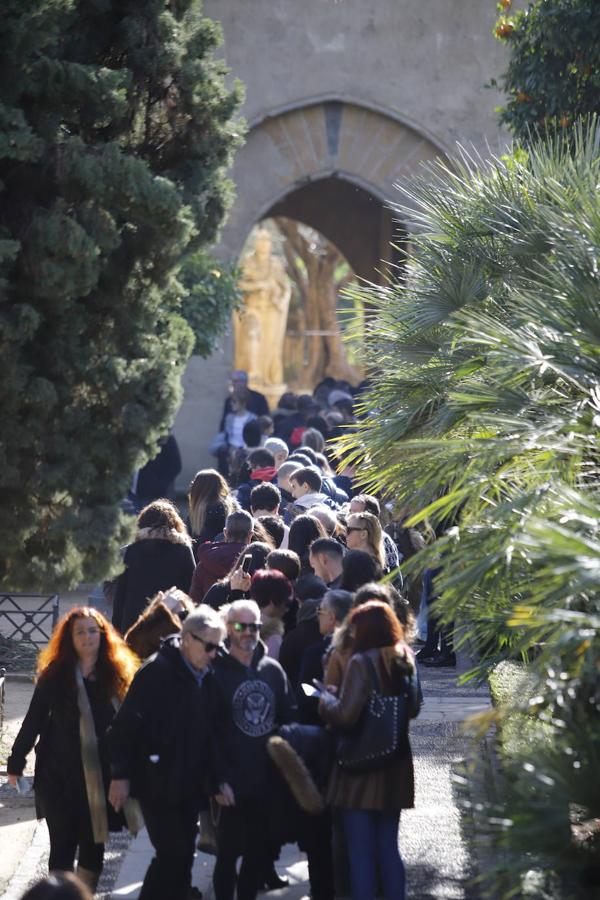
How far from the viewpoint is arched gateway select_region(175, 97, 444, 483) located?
886 inches

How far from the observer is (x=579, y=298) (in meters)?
7.04

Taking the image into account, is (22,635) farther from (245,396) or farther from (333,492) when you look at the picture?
(245,396)

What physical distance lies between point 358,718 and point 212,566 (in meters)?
3.31

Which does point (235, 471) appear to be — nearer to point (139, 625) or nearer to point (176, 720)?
point (139, 625)

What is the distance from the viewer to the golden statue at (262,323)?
1367 inches

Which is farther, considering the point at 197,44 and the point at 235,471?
the point at 235,471

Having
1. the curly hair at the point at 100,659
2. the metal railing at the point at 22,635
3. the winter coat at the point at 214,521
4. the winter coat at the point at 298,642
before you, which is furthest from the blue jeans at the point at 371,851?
the metal railing at the point at 22,635

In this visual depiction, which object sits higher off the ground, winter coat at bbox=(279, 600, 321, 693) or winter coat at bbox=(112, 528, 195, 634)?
winter coat at bbox=(112, 528, 195, 634)

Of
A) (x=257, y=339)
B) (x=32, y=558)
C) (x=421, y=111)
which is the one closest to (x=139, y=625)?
(x=32, y=558)

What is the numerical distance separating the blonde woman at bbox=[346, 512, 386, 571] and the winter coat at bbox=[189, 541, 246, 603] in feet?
2.57

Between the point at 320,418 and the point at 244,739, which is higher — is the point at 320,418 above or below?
above

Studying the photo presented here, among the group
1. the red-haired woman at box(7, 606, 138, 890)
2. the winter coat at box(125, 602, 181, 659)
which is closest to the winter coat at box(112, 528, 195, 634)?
the winter coat at box(125, 602, 181, 659)

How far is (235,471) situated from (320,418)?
2521mm

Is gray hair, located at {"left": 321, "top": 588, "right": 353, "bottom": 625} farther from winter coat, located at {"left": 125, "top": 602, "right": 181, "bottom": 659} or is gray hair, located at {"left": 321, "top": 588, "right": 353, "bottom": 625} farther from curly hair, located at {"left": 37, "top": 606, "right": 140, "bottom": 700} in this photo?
curly hair, located at {"left": 37, "top": 606, "right": 140, "bottom": 700}
